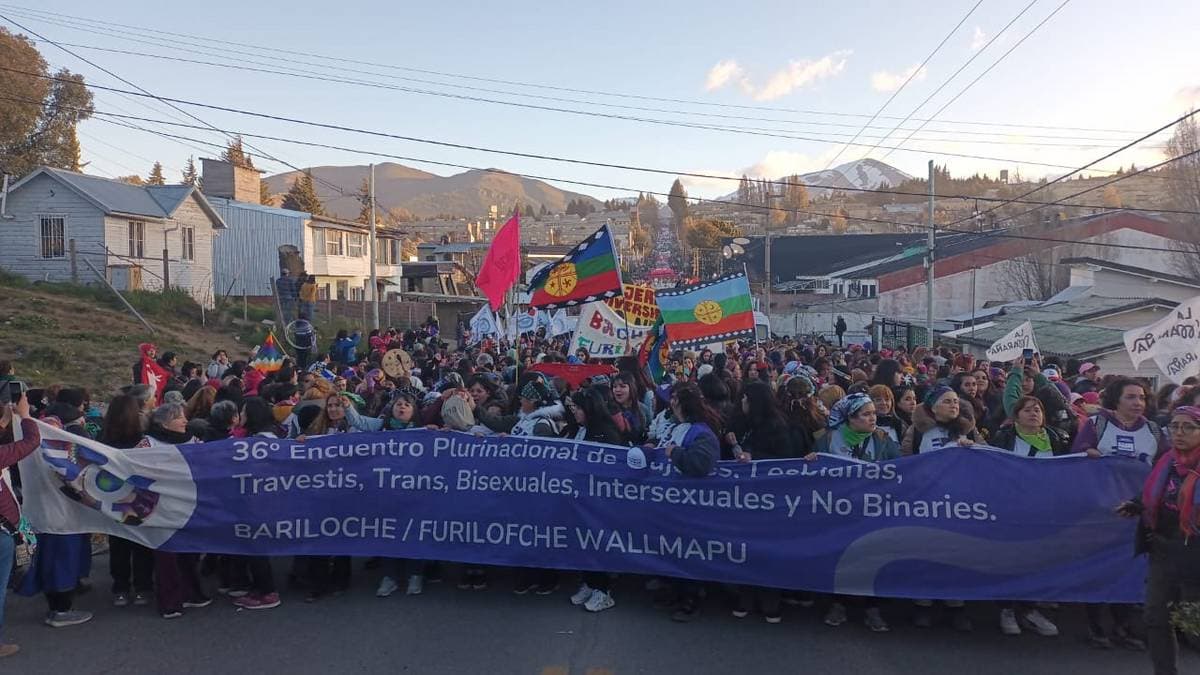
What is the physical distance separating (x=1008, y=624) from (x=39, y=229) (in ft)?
111

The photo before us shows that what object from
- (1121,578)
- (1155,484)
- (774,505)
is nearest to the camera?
(1155,484)

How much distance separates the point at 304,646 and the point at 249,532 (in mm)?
1230

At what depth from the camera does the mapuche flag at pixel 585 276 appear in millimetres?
10828

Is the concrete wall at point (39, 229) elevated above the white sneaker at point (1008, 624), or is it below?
above

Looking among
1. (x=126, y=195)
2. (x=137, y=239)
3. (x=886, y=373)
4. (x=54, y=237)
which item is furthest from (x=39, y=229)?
(x=886, y=373)

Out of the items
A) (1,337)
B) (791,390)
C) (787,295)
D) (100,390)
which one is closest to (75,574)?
(791,390)

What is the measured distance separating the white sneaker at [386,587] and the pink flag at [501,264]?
20.8 feet

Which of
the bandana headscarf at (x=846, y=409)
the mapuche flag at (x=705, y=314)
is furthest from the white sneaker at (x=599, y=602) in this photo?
the mapuche flag at (x=705, y=314)

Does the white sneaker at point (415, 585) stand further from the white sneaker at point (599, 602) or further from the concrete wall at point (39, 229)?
the concrete wall at point (39, 229)

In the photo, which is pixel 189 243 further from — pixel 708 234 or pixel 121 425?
pixel 708 234

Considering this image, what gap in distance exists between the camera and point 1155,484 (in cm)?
454

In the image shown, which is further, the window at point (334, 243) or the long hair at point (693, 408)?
the window at point (334, 243)

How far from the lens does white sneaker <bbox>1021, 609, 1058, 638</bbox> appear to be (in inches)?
217

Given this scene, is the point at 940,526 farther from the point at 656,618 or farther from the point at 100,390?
the point at 100,390
